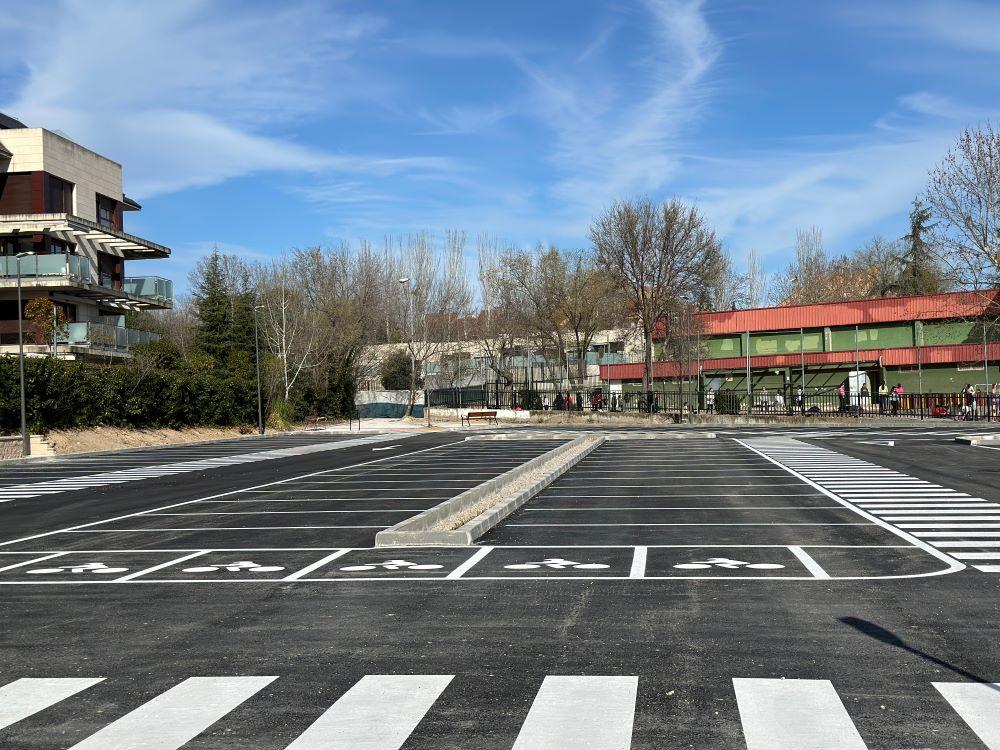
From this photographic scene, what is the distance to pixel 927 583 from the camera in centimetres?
968

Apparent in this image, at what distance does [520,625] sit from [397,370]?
77.1 meters

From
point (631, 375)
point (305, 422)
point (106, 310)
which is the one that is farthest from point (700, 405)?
point (106, 310)

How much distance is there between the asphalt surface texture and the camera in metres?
5.48

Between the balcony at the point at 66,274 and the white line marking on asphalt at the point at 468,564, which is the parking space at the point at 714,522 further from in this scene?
the balcony at the point at 66,274

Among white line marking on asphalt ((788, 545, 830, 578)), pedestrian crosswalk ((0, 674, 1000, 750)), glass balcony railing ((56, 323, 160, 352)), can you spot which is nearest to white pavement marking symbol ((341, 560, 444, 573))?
white line marking on asphalt ((788, 545, 830, 578))

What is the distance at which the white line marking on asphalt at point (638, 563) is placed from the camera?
34.4ft

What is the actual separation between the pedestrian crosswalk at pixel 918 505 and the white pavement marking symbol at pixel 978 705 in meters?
4.77

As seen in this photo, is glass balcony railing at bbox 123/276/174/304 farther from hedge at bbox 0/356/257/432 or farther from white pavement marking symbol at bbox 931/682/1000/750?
white pavement marking symbol at bbox 931/682/1000/750

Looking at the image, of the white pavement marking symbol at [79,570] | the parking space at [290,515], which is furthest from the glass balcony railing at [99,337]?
the white pavement marking symbol at [79,570]

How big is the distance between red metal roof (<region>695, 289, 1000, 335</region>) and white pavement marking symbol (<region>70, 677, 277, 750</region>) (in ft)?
207

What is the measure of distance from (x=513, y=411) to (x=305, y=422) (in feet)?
45.3

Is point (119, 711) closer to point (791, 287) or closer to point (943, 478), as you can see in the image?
point (943, 478)

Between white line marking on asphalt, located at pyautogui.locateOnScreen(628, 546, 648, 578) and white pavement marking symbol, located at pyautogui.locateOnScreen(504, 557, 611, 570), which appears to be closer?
white line marking on asphalt, located at pyautogui.locateOnScreen(628, 546, 648, 578)

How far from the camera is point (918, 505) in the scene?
16.5 meters
